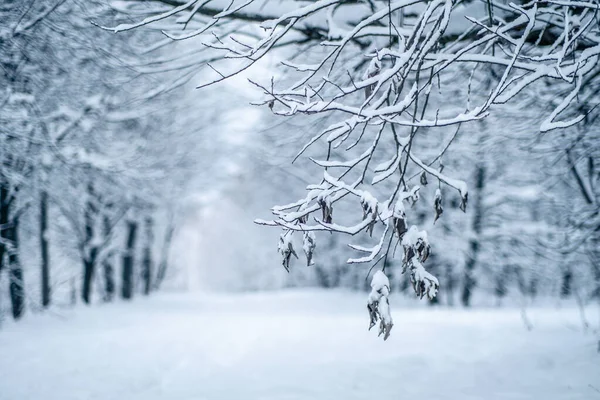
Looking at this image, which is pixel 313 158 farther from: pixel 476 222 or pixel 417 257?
pixel 476 222

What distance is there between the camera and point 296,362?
5.12 meters

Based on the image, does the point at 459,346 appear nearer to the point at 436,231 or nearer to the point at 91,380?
the point at 91,380

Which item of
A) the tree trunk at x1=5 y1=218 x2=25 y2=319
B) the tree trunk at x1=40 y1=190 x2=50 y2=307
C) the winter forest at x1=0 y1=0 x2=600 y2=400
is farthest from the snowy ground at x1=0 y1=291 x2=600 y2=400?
the tree trunk at x1=40 y1=190 x2=50 y2=307

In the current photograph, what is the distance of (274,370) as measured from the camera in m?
4.80

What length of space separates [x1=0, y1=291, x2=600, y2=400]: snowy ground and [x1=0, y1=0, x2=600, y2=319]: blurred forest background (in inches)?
54.3

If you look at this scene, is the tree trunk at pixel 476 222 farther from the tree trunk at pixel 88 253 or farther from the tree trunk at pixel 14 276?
Result: the tree trunk at pixel 14 276

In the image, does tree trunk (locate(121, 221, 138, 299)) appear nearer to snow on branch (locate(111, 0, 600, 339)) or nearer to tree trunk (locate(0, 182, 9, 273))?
tree trunk (locate(0, 182, 9, 273))

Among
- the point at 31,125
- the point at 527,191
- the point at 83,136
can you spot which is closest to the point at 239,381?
the point at 31,125

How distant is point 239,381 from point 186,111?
10759 millimetres

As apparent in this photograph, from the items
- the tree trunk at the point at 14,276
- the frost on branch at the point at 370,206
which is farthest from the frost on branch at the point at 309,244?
the tree trunk at the point at 14,276

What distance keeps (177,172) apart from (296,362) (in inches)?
381

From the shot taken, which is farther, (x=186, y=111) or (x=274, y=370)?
(x=186, y=111)

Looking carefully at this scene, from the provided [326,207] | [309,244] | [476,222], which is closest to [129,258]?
[476,222]

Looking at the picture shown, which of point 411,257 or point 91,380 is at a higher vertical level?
point 411,257
